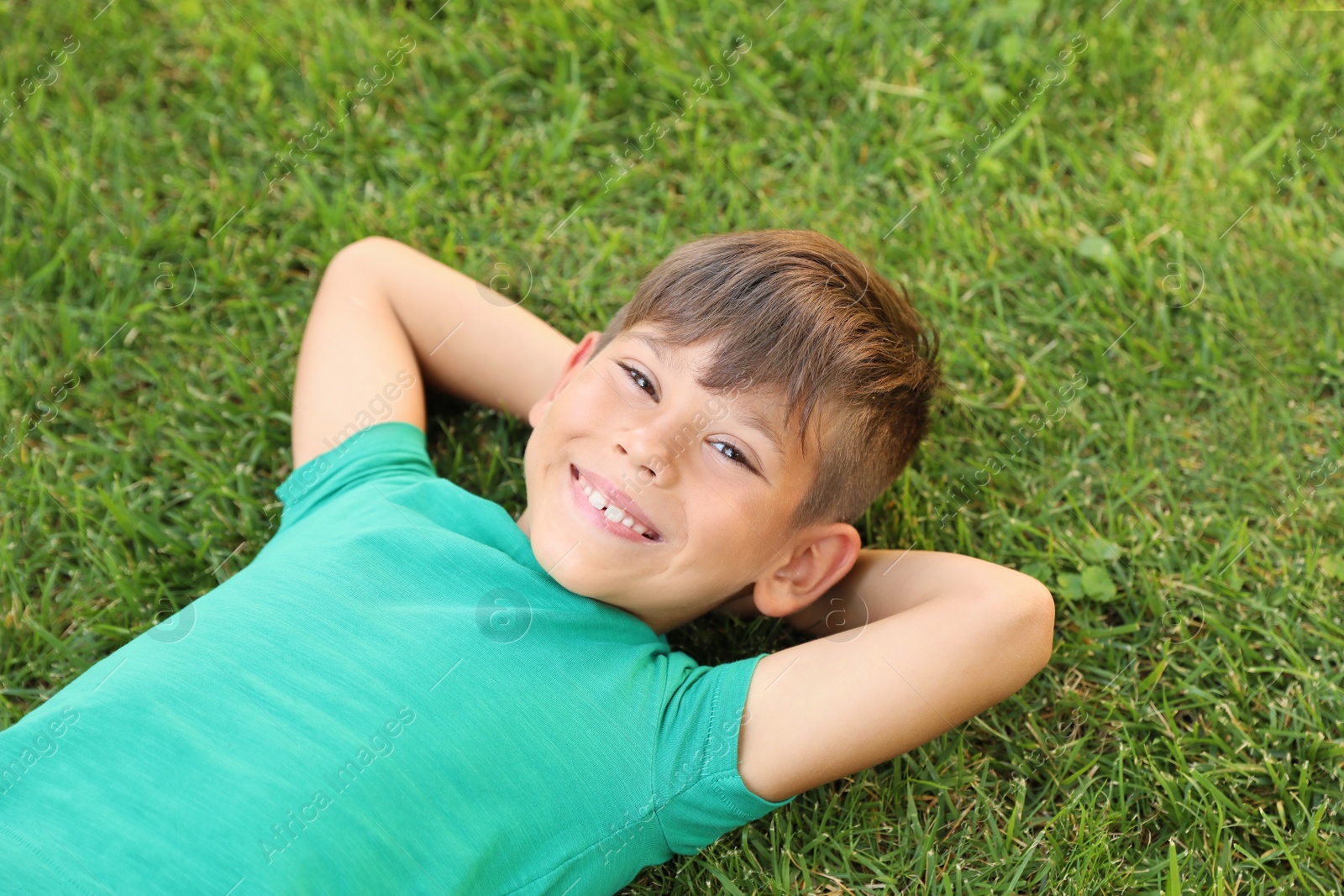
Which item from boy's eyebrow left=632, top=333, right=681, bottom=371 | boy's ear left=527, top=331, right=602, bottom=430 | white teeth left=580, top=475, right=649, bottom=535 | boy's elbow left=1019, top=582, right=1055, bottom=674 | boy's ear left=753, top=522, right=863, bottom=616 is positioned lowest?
boy's elbow left=1019, top=582, right=1055, bottom=674

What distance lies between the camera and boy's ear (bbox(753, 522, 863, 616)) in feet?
6.43

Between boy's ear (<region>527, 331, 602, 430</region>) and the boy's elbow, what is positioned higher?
boy's ear (<region>527, 331, 602, 430</region>)

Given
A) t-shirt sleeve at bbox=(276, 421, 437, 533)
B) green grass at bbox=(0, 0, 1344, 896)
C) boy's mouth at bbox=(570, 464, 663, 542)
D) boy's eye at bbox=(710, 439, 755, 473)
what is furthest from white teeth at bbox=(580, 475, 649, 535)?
green grass at bbox=(0, 0, 1344, 896)

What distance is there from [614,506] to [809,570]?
1.40ft

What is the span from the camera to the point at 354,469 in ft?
6.76

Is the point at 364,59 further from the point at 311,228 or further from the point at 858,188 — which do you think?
the point at 858,188

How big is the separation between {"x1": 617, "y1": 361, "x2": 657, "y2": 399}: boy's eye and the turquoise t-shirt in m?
0.38

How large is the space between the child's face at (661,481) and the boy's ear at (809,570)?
59mm

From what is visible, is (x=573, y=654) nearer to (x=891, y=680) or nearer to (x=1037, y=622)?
(x=891, y=680)

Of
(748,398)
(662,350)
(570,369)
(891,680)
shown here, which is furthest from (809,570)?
(570,369)

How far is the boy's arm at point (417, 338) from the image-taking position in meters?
2.21

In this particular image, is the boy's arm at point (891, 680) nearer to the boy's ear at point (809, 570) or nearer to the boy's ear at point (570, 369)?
the boy's ear at point (809, 570)

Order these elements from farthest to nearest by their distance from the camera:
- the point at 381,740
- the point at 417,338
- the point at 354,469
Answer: the point at 417,338 → the point at 354,469 → the point at 381,740

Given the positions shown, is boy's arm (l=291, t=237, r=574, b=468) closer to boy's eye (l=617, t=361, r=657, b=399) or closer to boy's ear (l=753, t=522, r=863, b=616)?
boy's eye (l=617, t=361, r=657, b=399)
